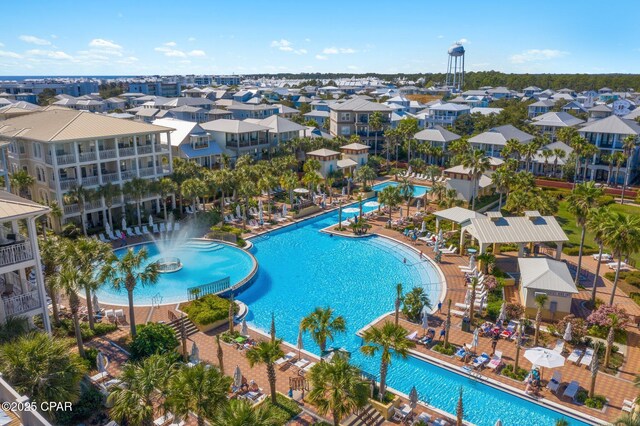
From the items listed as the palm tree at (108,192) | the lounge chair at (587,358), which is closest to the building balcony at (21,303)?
the palm tree at (108,192)

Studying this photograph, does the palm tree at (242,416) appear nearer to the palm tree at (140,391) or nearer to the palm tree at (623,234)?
the palm tree at (140,391)

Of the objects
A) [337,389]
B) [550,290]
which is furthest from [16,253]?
[550,290]

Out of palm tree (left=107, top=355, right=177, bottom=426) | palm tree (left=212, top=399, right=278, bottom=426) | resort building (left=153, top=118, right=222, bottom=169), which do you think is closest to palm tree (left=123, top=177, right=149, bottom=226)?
resort building (left=153, top=118, right=222, bottom=169)

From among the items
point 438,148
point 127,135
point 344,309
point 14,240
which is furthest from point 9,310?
point 438,148

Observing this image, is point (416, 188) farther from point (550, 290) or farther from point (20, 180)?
point (20, 180)

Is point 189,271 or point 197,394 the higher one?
point 197,394

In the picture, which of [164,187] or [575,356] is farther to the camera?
[164,187]

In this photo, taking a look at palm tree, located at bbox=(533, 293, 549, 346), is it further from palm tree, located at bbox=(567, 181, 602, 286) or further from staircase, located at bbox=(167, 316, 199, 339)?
staircase, located at bbox=(167, 316, 199, 339)

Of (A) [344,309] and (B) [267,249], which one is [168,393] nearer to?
(A) [344,309]
